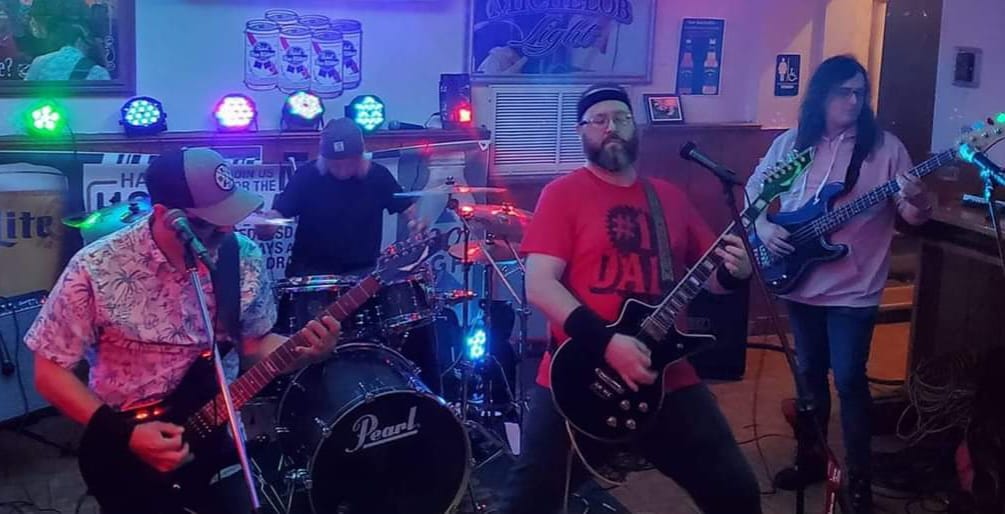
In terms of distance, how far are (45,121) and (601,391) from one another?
11.0 feet

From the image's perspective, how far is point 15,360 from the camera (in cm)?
511

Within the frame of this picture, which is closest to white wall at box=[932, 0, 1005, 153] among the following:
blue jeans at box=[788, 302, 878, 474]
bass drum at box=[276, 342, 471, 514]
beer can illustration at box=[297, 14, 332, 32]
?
blue jeans at box=[788, 302, 878, 474]

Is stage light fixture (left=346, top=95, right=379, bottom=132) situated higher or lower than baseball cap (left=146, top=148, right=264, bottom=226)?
higher

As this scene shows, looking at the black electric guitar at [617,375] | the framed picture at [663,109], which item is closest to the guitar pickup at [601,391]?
the black electric guitar at [617,375]

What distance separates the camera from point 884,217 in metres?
4.25

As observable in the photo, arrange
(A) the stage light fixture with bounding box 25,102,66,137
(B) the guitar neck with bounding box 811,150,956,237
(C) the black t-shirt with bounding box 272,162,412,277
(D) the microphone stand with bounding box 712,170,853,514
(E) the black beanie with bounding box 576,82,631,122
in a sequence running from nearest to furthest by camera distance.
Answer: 1. (D) the microphone stand with bounding box 712,170,853,514
2. (E) the black beanie with bounding box 576,82,631,122
3. (B) the guitar neck with bounding box 811,150,956,237
4. (A) the stage light fixture with bounding box 25,102,66,137
5. (C) the black t-shirt with bounding box 272,162,412,277

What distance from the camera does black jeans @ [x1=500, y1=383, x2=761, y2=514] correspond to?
122 inches

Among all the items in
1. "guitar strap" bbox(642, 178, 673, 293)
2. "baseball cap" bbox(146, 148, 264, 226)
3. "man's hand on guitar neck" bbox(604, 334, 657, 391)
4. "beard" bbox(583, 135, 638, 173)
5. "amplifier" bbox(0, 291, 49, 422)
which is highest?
"beard" bbox(583, 135, 638, 173)

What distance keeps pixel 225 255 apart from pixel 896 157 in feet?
8.14

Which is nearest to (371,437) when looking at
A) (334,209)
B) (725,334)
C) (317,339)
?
Answer: (317,339)

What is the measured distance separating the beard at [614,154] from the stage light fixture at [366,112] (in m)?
2.75

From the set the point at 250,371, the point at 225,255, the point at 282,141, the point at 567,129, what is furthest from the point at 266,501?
the point at 567,129

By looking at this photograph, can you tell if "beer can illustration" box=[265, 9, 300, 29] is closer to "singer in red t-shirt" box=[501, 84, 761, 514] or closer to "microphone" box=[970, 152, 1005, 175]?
"singer in red t-shirt" box=[501, 84, 761, 514]

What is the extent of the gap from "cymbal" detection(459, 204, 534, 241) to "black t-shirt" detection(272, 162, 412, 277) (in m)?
0.82
